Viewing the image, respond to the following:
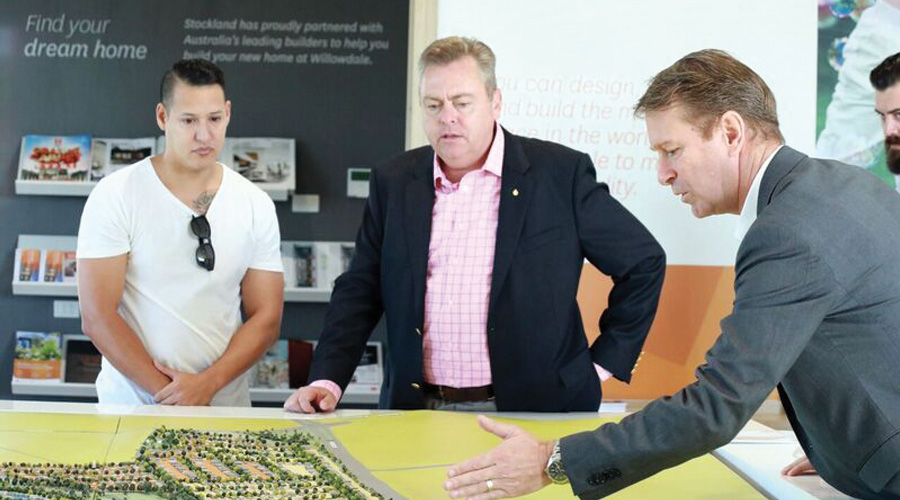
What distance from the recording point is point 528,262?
10.9 feet

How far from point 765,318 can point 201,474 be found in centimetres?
112

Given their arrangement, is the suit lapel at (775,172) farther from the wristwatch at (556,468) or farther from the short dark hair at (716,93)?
the wristwatch at (556,468)

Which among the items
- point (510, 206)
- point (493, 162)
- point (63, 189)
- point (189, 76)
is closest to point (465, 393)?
point (510, 206)

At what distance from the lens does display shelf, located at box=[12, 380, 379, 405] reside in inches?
260

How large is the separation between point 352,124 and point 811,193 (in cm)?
506

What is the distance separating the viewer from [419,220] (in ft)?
11.1

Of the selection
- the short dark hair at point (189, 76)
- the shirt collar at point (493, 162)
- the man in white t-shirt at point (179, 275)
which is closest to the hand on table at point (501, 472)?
the shirt collar at point (493, 162)

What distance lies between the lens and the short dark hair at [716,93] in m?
2.10

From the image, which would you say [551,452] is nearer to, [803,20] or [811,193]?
[811,193]

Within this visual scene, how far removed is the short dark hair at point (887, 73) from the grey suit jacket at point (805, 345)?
2305 millimetres

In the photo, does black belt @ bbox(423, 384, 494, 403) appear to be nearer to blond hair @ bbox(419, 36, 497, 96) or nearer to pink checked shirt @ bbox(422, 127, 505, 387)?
pink checked shirt @ bbox(422, 127, 505, 387)

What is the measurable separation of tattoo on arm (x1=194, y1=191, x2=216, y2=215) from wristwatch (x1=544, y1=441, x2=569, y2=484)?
5.88 ft

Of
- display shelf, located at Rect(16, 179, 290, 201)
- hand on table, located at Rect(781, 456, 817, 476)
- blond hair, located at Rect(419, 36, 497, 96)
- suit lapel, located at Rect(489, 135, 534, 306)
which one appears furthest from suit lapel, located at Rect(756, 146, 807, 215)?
display shelf, located at Rect(16, 179, 290, 201)

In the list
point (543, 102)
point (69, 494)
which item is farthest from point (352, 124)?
point (69, 494)
